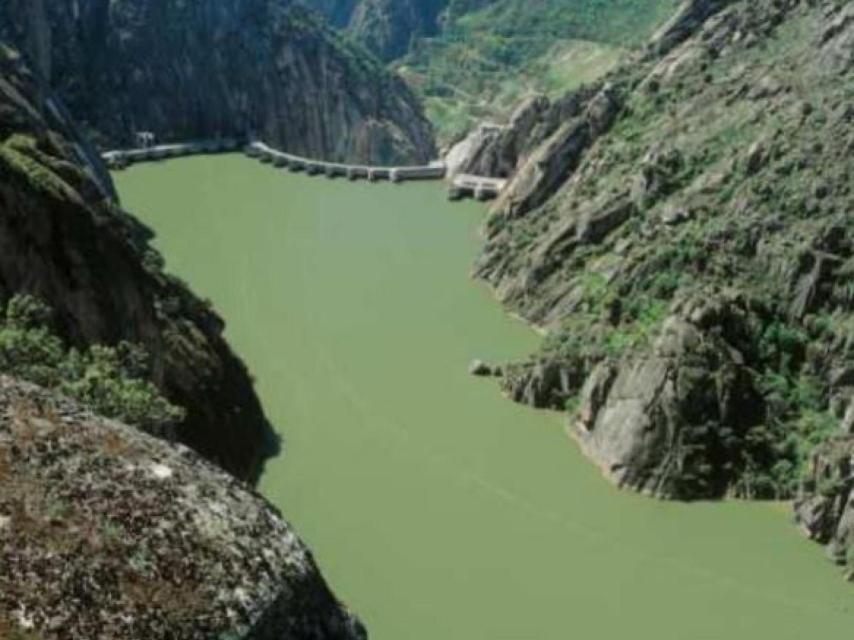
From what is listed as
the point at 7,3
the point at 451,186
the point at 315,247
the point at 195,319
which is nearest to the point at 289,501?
the point at 195,319

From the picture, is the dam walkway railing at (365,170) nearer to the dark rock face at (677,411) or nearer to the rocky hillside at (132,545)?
the dark rock face at (677,411)

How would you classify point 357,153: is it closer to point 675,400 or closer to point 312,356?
point 312,356

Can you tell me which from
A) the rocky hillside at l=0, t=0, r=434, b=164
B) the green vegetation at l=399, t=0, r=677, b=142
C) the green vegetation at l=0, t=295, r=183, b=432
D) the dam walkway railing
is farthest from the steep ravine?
the green vegetation at l=399, t=0, r=677, b=142

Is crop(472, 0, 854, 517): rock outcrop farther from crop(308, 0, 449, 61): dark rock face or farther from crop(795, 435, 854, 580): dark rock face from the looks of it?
crop(308, 0, 449, 61): dark rock face

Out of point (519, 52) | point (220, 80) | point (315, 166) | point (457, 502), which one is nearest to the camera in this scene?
point (457, 502)

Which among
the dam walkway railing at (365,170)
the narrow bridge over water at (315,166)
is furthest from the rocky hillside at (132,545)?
the dam walkway railing at (365,170)

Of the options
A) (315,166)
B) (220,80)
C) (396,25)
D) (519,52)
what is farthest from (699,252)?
(396,25)

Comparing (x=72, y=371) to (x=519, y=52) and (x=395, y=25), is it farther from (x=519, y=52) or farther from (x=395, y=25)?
(x=395, y=25)
